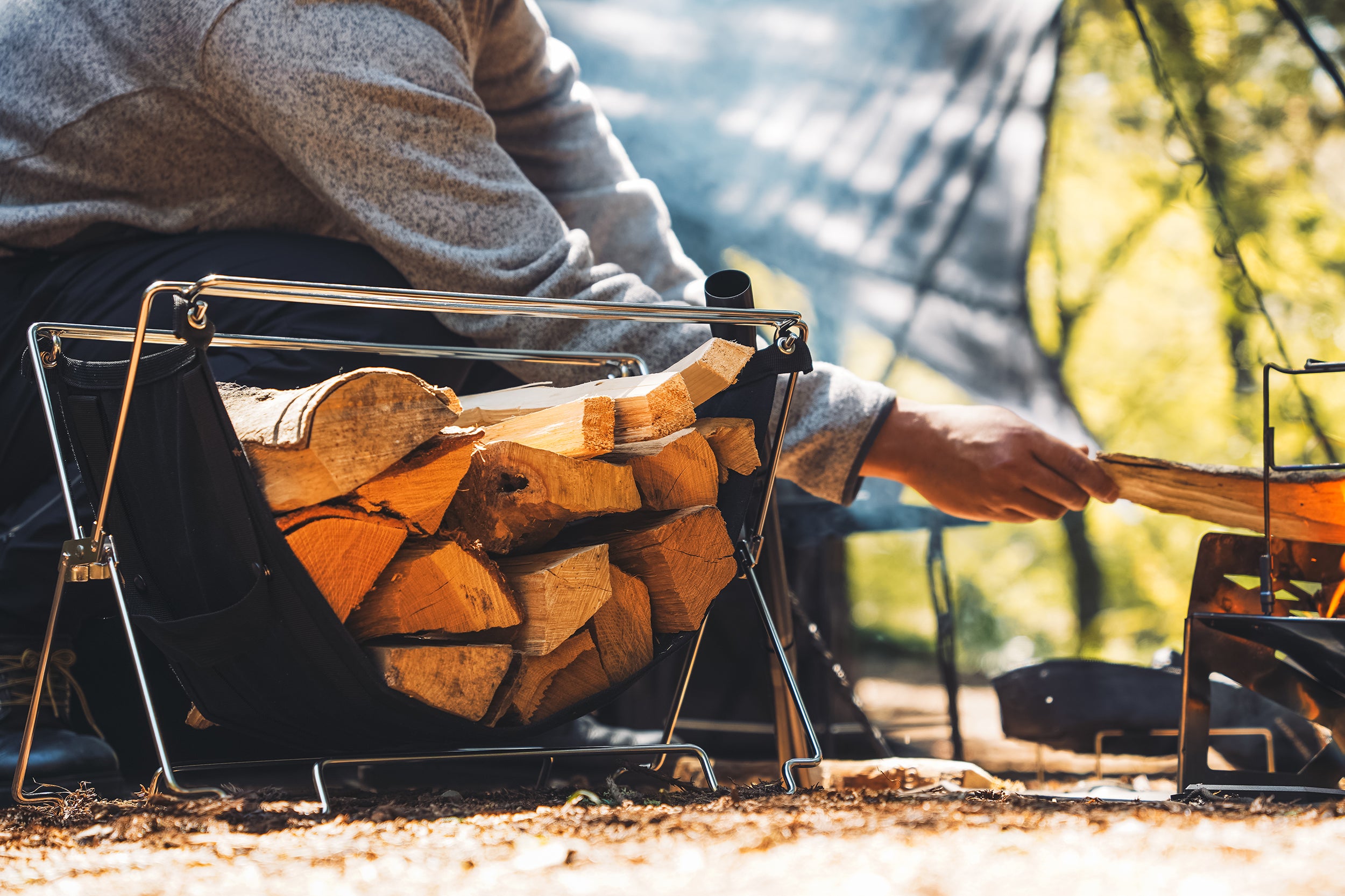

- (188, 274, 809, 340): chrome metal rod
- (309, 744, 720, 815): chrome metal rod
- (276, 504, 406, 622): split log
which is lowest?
(309, 744, 720, 815): chrome metal rod

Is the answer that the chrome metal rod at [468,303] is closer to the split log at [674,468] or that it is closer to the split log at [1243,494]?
the split log at [674,468]

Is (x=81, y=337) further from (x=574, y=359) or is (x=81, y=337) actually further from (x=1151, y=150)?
(x=1151, y=150)

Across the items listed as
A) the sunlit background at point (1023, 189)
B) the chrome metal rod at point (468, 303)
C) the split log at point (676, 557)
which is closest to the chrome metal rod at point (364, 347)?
the chrome metal rod at point (468, 303)

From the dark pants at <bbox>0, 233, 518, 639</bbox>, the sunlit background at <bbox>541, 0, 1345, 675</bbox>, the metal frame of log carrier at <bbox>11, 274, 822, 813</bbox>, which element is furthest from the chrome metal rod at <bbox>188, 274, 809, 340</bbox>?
the sunlit background at <bbox>541, 0, 1345, 675</bbox>

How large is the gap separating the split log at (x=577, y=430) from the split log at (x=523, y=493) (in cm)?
2

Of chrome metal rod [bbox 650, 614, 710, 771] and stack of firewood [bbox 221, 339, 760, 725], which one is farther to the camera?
chrome metal rod [bbox 650, 614, 710, 771]

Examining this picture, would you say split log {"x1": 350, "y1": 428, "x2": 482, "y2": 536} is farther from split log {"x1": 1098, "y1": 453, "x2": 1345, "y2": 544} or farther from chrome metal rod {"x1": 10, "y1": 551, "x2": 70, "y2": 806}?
split log {"x1": 1098, "y1": 453, "x2": 1345, "y2": 544}

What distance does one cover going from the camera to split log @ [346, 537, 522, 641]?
1.02m

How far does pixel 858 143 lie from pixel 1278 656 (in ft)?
6.08

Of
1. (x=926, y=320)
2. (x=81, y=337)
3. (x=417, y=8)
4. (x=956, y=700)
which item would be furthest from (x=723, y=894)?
(x=926, y=320)

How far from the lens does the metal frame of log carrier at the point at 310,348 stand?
88cm

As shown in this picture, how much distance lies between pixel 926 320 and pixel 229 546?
2003 mm

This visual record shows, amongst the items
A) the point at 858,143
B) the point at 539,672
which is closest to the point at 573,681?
the point at 539,672

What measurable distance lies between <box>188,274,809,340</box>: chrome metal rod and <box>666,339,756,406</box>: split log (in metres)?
0.04
